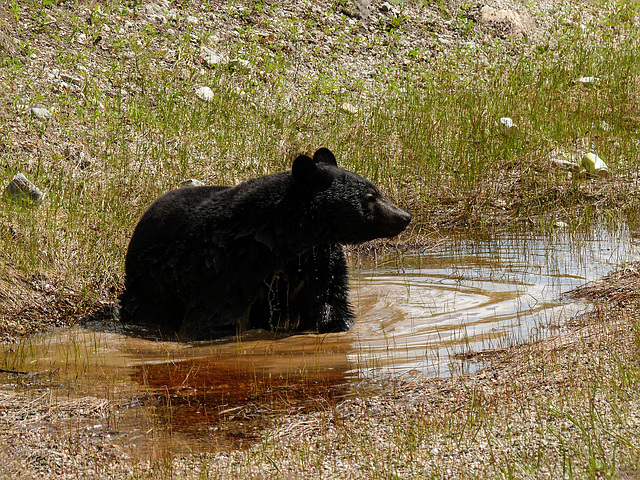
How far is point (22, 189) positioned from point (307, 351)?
13.1ft

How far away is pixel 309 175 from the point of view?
593cm

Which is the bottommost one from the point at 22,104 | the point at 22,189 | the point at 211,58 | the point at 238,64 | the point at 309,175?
the point at 309,175

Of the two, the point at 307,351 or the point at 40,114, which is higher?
the point at 40,114

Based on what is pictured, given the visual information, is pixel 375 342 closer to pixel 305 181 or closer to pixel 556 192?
pixel 305 181

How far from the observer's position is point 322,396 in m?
4.23

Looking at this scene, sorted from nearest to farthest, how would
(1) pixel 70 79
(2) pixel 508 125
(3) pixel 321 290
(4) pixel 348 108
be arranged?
1. (3) pixel 321 290
2. (2) pixel 508 125
3. (1) pixel 70 79
4. (4) pixel 348 108

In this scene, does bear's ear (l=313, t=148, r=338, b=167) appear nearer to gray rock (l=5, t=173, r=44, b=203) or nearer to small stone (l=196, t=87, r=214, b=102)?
gray rock (l=5, t=173, r=44, b=203)

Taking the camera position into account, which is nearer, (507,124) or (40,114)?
(40,114)

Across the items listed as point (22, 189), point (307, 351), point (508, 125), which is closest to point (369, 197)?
point (307, 351)

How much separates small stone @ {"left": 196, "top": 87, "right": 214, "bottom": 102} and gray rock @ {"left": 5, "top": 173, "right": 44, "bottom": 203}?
3.76 meters

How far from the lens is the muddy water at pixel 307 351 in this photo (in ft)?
13.2

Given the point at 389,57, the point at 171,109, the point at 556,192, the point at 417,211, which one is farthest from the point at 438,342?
the point at 389,57

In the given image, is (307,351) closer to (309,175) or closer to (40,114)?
(309,175)

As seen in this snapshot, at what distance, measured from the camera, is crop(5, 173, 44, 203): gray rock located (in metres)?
7.49
